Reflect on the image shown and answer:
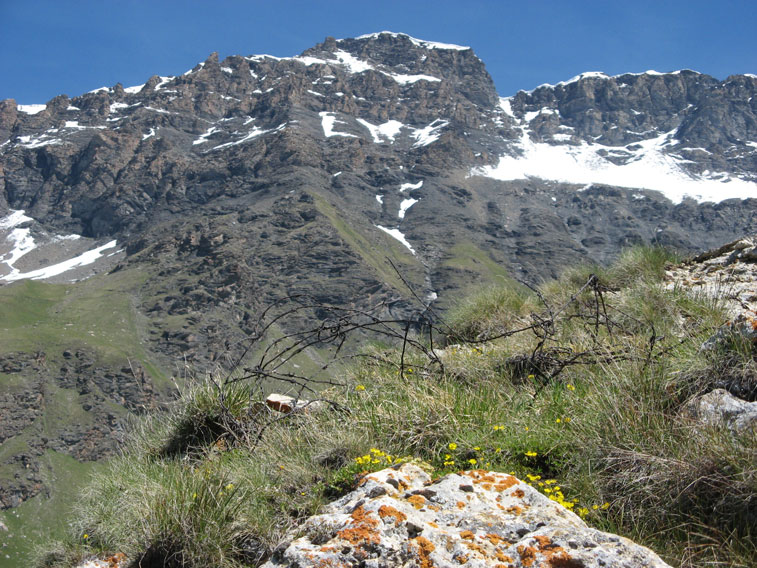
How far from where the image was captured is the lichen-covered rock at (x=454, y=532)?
263cm

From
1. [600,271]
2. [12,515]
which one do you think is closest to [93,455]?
[12,515]

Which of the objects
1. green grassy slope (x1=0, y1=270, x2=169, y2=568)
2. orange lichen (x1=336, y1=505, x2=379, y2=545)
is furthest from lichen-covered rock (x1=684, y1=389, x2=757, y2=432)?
green grassy slope (x1=0, y1=270, x2=169, y2=568)

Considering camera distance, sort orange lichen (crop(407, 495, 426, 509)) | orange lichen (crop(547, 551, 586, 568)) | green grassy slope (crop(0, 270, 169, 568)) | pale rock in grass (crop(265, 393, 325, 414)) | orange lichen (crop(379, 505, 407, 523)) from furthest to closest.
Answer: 1. green grassy slope (crop(0, 270, 169, 568))
2. pale rock in grass (crop(265, 393, 325, 414))
3. orange lichen (crop(407, 495, 426, 509))
4. orange lichen (crop(379, 505, 407, 523))
5. orange lichen (crop(547, 551, 586, 568))

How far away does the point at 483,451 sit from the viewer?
4.08 meters

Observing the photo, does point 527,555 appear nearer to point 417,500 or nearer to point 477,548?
point 477,548

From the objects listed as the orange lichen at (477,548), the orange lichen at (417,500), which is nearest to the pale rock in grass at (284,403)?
the orange lichen at (417,500)

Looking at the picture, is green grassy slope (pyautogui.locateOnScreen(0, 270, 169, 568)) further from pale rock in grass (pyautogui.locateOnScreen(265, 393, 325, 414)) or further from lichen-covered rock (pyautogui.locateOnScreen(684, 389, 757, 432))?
lichen-covered rock (pyautogui.locateOnScreen(684, 389, 757, 432))

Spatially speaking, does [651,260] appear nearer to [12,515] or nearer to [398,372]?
[398,372]

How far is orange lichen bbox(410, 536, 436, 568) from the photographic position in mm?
2727

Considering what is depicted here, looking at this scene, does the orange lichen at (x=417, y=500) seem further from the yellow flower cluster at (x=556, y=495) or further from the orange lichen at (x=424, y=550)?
the yellow flower cluster at (x=556, y=495)

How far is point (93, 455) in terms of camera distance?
156875 mm

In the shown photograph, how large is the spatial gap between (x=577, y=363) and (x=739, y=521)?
7.65 ft

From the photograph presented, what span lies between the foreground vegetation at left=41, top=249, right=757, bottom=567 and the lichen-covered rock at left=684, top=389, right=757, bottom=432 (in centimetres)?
12

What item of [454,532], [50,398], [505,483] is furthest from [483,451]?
[50,398]
